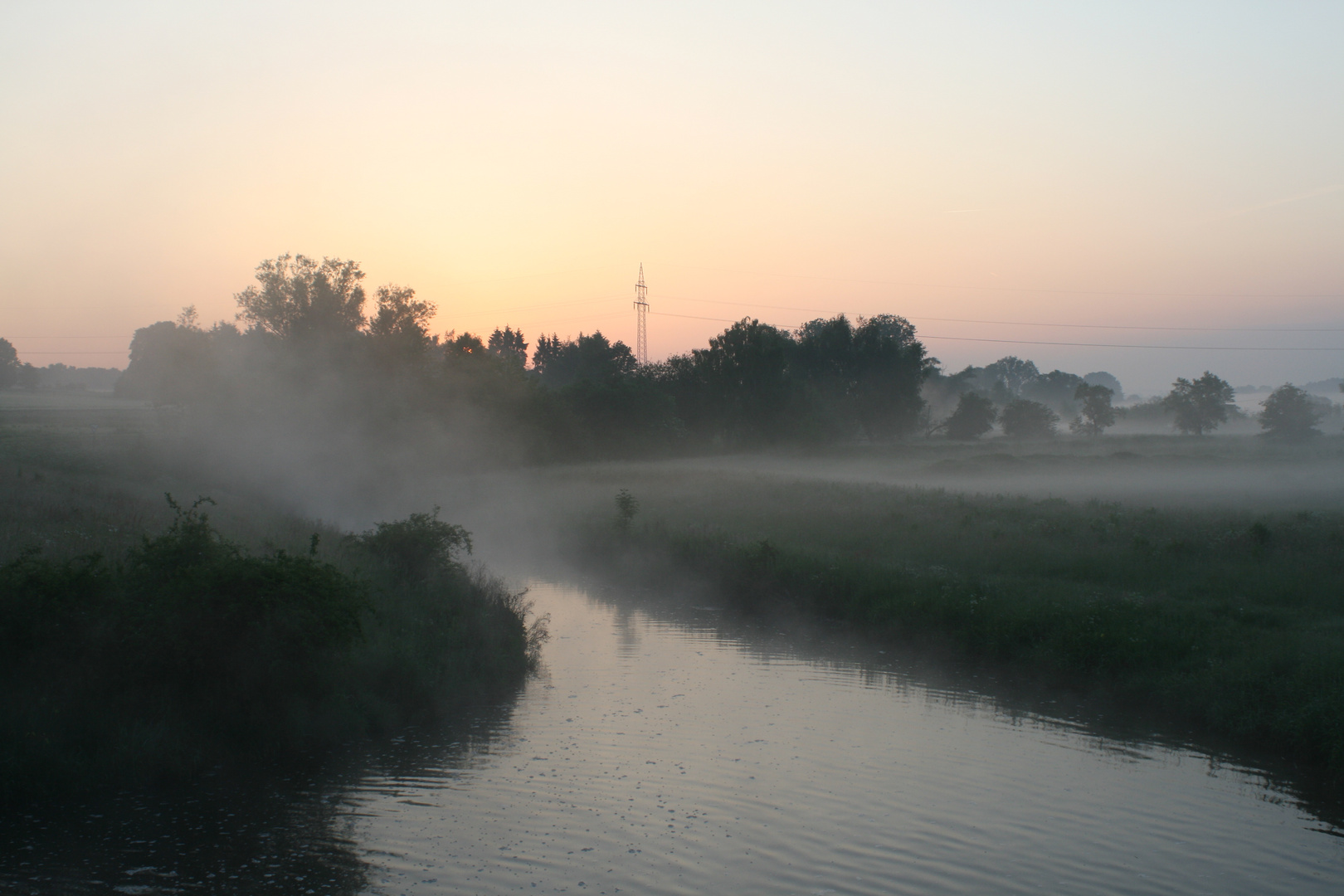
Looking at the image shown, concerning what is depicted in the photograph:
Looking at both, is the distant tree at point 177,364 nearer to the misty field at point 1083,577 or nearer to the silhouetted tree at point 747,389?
the misty field at point 1083,577

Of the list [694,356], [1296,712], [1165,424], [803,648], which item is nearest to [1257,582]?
[1296,712]

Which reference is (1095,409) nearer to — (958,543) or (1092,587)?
(958,543)

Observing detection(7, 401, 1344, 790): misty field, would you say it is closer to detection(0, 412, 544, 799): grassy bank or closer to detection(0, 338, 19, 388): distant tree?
detection(0, 412, 544, 799): grassy bank

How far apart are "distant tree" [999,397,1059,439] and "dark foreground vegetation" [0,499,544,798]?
3704 inches

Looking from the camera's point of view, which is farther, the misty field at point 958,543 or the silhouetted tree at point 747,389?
the silhouetted tree at point 747,389

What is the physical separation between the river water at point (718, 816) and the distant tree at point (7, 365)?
84.8 m

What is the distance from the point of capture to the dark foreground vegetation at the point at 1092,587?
13812 millimetres

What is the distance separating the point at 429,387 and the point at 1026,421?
6698 centimetres

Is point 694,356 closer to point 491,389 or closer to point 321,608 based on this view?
point 491,389

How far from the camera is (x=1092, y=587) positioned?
1975 centimetres

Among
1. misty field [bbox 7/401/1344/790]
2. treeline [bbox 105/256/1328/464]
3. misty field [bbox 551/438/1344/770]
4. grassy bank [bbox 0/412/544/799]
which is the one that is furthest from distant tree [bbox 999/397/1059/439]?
grassy bank [bbox 0/412/544/799]

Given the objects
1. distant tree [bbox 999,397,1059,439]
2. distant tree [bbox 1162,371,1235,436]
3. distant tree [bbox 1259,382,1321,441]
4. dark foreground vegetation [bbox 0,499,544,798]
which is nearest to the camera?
dark foreground vegetation [bbox 0,499,544,798]

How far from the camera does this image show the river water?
8320 mm

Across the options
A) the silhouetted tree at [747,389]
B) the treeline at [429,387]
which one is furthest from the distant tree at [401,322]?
the silhouetted tree at [747,389]
